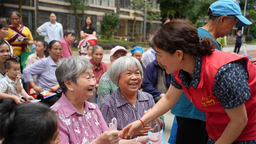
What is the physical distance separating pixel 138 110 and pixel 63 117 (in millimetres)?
858

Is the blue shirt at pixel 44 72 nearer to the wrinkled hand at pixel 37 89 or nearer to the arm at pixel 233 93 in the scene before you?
the wrinkled hand at pixel 37 89

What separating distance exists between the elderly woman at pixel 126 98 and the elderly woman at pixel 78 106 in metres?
0.25

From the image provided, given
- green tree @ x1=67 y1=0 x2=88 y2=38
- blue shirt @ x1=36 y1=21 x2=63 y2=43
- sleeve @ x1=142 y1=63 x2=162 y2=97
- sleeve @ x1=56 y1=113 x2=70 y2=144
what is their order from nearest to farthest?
1. sleeve @ x1=56 y1=113 x2=70 y2=144
2. sleeve @ x1=142 y1=63 x2=162 y2=97
3. blue shirt @ x1=36 y1=21 x2=63 y2=43
4. green tree @ x1=67 y1=0 x2=88 y2=38

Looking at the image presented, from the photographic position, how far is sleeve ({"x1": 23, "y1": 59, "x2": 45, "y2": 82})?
3.97m

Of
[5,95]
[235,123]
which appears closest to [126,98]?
[235,123]

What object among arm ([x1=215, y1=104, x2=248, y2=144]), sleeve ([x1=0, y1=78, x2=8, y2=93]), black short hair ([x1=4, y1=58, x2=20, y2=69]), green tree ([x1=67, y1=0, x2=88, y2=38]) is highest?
green tree ([x1=67, y1=0, x2=88, y2=38])

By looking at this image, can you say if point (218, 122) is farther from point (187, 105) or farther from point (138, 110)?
point (138, 110)

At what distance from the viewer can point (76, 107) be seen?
2039 millimetres

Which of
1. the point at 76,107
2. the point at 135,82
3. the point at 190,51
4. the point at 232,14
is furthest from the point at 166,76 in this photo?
the point at 190,51

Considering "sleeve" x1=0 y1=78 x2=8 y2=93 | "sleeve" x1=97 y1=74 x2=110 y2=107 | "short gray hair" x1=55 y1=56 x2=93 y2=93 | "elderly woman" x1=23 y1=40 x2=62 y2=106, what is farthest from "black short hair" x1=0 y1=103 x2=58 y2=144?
"elderly woman" x1=23 y1=40 x2=62 y2=106

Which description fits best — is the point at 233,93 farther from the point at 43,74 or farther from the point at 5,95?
the point at 43,74

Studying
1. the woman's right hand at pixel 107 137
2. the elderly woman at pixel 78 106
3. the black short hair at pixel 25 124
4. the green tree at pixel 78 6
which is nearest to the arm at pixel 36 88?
the elderly woman at pixel 78 106

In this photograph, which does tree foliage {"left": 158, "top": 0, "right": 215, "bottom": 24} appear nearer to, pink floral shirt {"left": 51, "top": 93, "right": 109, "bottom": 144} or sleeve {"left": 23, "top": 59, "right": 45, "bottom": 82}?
sleeve {"left": 23, "top": 59, "right": 45, "bottom": 82}

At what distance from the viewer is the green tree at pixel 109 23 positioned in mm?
19641
